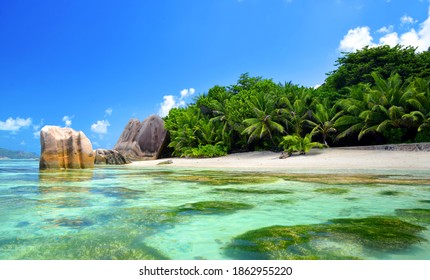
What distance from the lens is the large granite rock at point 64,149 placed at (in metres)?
15.4

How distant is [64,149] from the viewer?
15.9 m

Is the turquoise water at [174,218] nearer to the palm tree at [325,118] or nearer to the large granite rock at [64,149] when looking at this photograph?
the large granite rock at [64,149]

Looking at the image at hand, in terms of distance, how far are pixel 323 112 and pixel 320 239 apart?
69.0ft

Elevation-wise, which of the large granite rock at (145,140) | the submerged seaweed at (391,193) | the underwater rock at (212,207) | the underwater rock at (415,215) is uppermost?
the large granite rock at (145,140)

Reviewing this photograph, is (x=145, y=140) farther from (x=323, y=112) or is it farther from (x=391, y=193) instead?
(x=391, y=193)

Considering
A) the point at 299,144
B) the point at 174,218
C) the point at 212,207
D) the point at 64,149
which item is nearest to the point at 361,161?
the point at 299,144

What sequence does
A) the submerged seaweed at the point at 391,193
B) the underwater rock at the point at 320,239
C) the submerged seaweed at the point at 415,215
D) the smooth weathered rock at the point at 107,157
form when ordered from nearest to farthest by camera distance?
the underwater rock at the point at 320,239, the submerged seaweed at the point at 415,215, the submerged seaweed at the point at 391,193, the smooth weathered rock at the point at 107,157

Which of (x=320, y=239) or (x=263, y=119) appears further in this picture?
(x=263, y=119)

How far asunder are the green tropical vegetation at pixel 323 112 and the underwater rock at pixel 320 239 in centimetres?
1693

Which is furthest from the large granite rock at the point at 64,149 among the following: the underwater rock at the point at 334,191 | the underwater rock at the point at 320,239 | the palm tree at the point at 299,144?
the underwater rock at the point at 320,239

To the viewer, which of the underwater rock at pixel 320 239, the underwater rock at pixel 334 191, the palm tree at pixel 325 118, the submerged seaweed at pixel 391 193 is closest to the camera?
the underwater rock at pixel 320 239

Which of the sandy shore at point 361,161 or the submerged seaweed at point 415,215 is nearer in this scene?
the submerged seaweed at point 415,215

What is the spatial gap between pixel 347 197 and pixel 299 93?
20992 millimetres

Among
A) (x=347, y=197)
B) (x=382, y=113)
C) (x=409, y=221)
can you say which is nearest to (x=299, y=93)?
(x=382, y=113)
